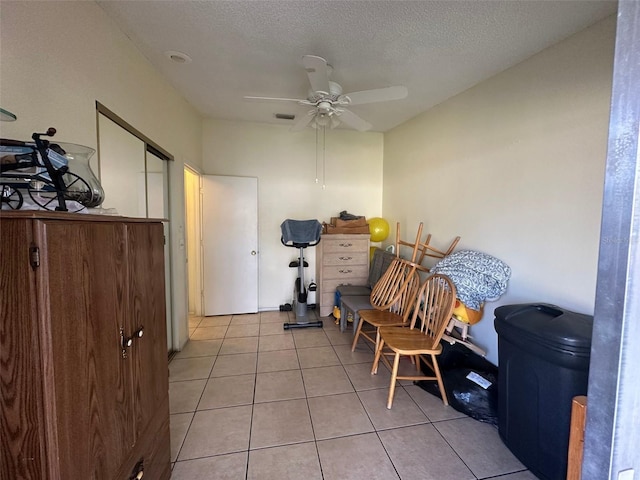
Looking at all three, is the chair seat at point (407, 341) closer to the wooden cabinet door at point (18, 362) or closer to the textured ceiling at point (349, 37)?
the wooden cabinet door at point (18, 362)

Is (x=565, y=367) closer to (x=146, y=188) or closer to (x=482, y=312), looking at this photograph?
(x=482, y=312)

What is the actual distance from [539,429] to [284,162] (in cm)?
386

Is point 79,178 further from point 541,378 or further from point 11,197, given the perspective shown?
point 541,378

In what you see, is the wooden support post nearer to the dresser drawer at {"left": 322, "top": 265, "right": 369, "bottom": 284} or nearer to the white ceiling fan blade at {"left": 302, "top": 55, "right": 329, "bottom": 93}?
the white ceiling fan blade at {"left": 302, "top": 55, "right": 329, "bottom": 93}

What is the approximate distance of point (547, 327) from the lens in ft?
4.84

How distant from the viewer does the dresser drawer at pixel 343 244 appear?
3874 millimetres

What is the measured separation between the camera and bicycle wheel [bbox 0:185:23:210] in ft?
2.58

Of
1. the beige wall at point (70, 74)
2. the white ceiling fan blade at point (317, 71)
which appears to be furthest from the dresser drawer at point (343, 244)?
the beige wall at point (70, 74)

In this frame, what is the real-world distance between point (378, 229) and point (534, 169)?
2.22m

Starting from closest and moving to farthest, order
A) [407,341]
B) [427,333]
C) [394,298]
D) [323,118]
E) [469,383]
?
1. [469,383]
2. [407,341]
3. [427,333]
4. [323,118]
5. [394,298]

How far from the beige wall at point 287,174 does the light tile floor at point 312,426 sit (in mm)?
1562

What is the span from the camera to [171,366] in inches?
107

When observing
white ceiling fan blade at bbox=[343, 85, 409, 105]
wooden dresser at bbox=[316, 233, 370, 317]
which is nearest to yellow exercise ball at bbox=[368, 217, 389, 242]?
wooden dresser at bbox=[316, 233, 370, 317]

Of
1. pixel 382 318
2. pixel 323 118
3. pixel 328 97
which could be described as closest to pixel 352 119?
pixel 323 118
